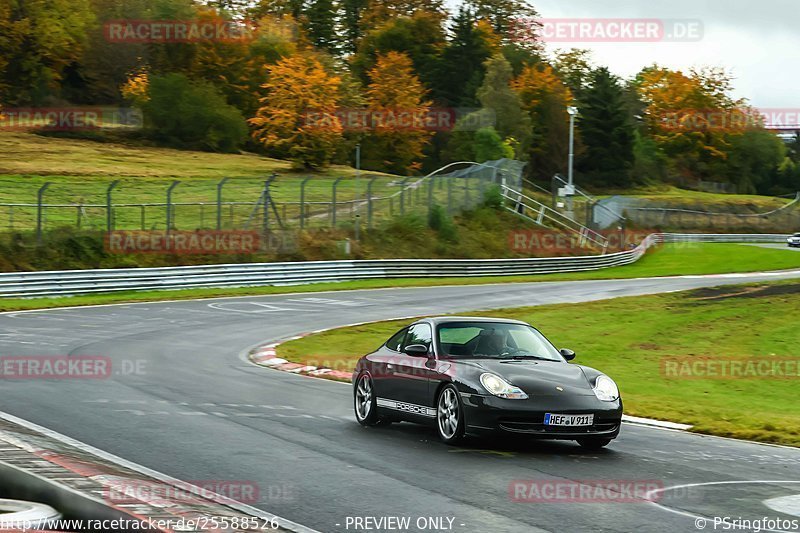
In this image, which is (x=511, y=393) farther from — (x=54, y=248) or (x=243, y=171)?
(x=243, y=171)

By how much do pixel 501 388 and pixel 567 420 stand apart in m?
0.68

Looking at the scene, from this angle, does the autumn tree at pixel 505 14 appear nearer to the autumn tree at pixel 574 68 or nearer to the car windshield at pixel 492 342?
the autumn tree at pixel 574 68

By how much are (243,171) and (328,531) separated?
6723cm

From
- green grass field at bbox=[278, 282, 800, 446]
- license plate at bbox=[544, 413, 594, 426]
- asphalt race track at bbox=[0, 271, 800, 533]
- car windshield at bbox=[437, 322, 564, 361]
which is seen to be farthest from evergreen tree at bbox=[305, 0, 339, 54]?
license plate at bbox=[544, 413, 594, 426]

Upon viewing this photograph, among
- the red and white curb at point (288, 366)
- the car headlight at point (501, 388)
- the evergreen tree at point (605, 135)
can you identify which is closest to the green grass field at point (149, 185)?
the evergreen tree at point (605, 135)

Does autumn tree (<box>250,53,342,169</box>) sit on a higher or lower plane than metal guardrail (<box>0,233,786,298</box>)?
higher

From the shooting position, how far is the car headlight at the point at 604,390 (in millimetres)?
10727

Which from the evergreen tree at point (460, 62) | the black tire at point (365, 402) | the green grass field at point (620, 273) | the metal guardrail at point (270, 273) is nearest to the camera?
the black tire at point (365, 402)

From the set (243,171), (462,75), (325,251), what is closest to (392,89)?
(462,75)

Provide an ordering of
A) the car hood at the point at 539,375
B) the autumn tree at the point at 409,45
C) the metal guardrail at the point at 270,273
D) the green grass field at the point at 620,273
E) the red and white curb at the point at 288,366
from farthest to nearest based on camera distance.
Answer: the autumn tree at the point at 409,45, the metal guardrail at the point at 270,273, the green grass field at the point at 620,273, the red and white curb at the point at 288,366, the car hood at the point at 539,375

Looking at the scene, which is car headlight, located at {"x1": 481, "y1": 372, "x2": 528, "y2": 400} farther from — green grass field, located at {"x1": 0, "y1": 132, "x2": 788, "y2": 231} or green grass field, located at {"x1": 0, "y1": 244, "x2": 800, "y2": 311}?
green grass field, located at {"x1": 0, "y1": 132, "x2": 788, "y2": 231}

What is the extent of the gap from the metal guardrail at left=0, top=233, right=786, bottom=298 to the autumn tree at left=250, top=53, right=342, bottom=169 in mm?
25862

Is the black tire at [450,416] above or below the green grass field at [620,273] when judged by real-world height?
above

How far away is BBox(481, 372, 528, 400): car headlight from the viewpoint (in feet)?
34.1
